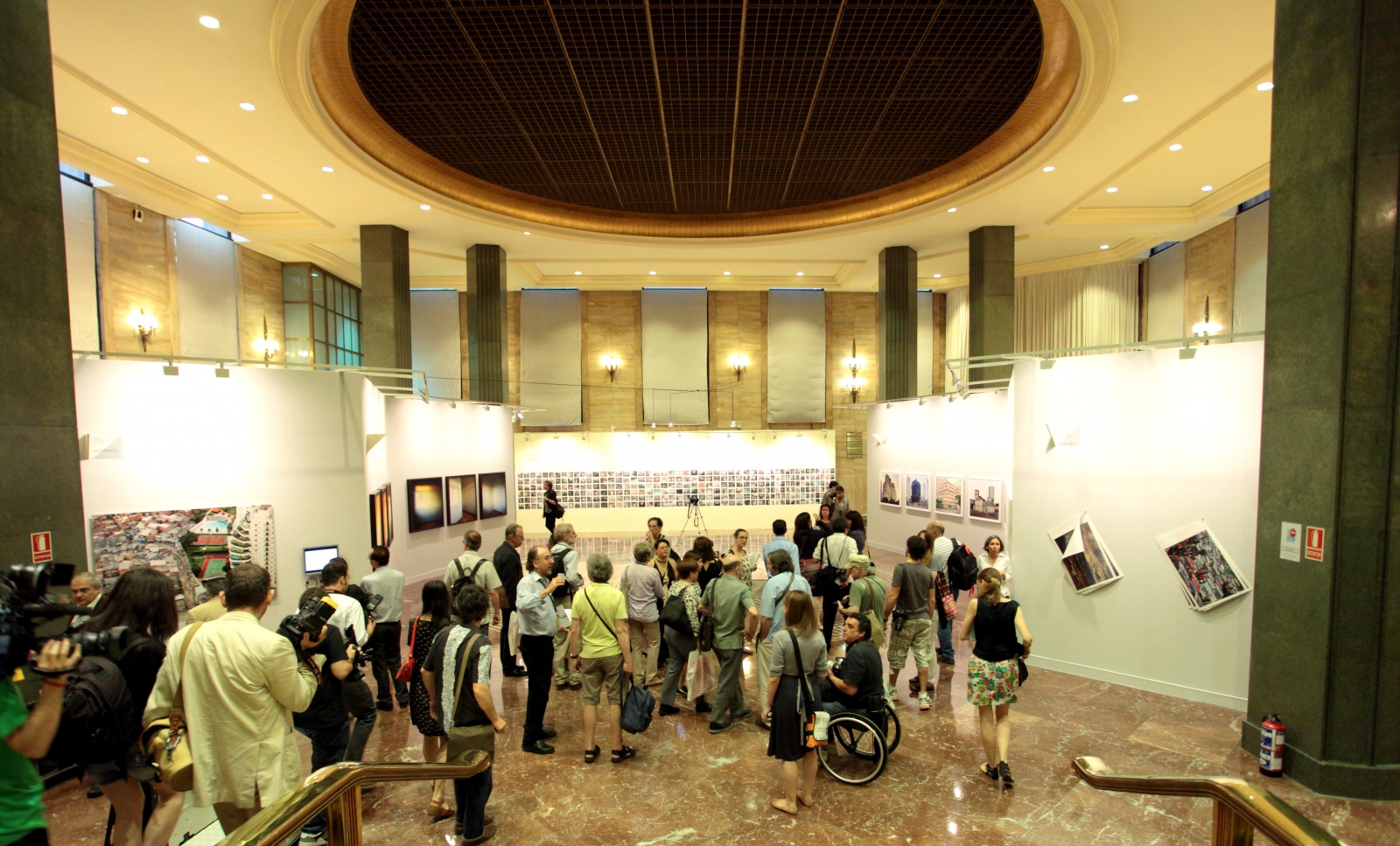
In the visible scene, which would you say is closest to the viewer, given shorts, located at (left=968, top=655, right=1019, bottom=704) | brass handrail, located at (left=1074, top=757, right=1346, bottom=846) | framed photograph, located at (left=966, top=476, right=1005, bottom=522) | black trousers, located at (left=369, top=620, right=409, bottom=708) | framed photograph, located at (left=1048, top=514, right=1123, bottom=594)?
brass handrail, located at (left=1074, top=757, right=1346, bottom=846)

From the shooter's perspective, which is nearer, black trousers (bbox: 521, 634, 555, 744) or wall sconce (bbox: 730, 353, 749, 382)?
black trousers (bbox: 521, 634, 555, 744)

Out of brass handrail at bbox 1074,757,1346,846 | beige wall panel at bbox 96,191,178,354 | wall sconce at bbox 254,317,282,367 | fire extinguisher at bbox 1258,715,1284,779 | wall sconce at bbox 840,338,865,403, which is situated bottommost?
fire extinguisher at bbox 1258,715,1284,779

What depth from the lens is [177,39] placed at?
668 cm

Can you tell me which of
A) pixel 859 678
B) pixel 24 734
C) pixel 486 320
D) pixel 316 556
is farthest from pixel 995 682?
pixel 486 320

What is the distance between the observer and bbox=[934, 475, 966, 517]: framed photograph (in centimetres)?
1052

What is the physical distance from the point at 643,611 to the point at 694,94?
673 cm

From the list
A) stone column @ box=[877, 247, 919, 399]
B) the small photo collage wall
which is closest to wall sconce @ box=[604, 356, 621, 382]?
the small photo collage wall

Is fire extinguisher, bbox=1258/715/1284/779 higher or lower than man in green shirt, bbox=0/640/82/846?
lower

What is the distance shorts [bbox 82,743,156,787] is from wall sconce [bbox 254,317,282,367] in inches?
508

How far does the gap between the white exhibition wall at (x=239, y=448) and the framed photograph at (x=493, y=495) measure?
183 inches

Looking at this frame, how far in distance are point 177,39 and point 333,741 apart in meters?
7.09

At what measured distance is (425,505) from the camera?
11508mm

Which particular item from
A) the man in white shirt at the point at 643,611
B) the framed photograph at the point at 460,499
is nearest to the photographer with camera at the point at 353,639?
the man in white shirt at the point at 643,611

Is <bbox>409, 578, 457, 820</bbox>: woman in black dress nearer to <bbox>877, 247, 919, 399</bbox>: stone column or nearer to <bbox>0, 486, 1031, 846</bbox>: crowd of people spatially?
<bbox>0, 486, 1031, 846</bbox>: crowd of people
